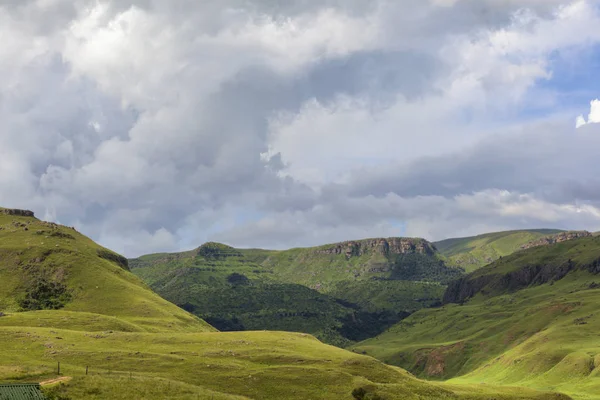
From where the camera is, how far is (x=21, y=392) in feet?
258

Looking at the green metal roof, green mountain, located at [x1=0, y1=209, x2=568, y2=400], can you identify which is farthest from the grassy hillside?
the green metal roof

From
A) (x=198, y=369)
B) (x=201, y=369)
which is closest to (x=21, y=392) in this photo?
(x=198, y=369)

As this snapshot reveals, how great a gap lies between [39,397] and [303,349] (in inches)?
3363

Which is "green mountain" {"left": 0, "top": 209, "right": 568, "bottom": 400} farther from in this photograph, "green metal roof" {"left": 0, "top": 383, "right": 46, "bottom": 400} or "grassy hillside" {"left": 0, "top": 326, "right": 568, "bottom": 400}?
"green metal roof" {"left": 0, "top": 383, "right": 46, "bottom": 400}

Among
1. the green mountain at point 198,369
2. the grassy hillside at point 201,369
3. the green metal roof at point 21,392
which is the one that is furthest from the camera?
the grassy hillside at point 201,369

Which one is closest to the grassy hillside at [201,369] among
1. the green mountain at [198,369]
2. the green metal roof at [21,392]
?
the green mountain at [198,369]

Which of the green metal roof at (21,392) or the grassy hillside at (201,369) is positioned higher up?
the green metal roof at (21,392)

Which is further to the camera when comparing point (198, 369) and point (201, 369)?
point (201, 369)

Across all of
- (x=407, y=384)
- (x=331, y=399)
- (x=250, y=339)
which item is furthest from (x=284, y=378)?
(x=250, y=339)

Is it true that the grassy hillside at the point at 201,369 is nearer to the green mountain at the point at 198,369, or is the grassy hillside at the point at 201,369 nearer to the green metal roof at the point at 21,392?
the green mountain at the point at 198,369

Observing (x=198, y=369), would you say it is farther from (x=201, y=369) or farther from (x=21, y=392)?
(x=21, y=392)

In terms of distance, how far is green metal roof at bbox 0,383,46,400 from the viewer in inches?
3019

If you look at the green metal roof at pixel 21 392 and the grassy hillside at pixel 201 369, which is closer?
the green metal roof at pixel 21 392

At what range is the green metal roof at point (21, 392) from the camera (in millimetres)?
76688
